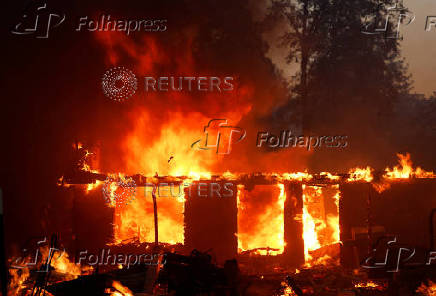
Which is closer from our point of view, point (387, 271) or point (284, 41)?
point (387, 271)

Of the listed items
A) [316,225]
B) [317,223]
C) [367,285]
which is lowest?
[367,285]

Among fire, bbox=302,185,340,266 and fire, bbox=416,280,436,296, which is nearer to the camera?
fire, bbox=416,280,436,296

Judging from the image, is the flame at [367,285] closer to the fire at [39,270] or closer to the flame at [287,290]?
the flame at [287,290]

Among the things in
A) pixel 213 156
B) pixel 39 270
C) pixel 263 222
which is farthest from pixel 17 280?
pixel 213 156

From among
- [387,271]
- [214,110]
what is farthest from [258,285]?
[214,110]

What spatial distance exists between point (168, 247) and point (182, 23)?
1740 cm

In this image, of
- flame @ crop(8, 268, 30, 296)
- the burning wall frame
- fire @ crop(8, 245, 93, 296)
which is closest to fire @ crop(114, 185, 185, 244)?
fire @ crop(8, 245, 93, 296)

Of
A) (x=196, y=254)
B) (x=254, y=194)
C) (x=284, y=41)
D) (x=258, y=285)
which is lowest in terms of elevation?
(x=258, y=285)

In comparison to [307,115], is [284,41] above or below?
above

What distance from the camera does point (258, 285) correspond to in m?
12.6

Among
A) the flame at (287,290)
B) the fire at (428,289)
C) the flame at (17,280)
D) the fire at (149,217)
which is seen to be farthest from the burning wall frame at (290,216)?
the fire at (428,289)

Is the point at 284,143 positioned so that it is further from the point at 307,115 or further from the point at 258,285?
the point at 258,285

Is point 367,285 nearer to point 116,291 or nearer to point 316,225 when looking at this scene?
point 316,225

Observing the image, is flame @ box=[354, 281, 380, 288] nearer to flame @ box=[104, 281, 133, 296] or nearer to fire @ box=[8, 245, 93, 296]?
flame @ box=[104, 281, 133, 296]
